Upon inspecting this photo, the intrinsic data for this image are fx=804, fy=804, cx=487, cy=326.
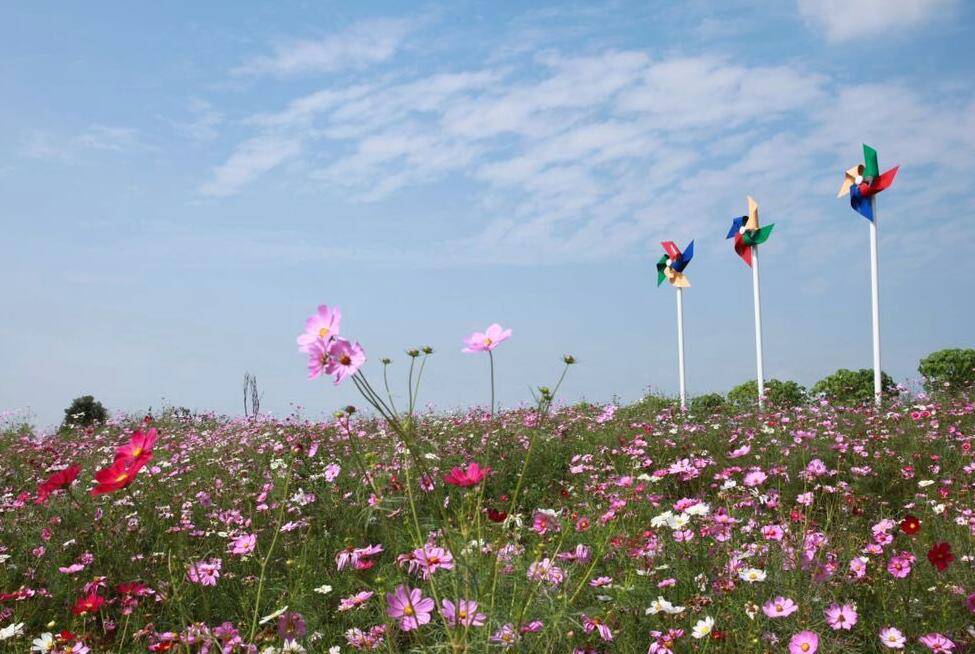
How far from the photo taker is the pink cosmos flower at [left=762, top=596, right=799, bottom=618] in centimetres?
254

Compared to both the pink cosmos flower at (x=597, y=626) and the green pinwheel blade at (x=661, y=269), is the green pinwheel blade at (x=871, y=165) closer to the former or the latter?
the green pinwheel blade at (x=661, y=269)

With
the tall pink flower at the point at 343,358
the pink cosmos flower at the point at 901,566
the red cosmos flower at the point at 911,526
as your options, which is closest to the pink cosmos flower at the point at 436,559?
the tall pink flower at the point at 343,358

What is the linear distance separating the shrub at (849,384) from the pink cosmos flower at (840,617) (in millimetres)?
13690

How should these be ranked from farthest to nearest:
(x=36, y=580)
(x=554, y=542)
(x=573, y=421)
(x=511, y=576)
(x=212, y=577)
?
(x=573, y=421) → (x=36, y=580) → (x=554, y=542) → (x=212, y=577) → (x=511, y=576)

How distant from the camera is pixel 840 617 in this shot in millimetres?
2627

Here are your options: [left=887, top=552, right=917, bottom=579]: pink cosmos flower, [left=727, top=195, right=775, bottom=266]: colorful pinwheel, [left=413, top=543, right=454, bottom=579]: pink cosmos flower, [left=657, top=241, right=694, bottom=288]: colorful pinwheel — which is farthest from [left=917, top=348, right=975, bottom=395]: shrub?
[left=413, top=543, right=454, bottom=579]: pink cosmos flower

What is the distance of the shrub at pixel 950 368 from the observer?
1462 centimetres

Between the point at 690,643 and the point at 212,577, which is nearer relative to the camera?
the point at 690,643

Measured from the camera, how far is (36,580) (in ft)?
13.6

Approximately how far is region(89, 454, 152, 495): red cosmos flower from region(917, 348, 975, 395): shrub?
587 inches

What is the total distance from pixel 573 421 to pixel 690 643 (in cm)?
582

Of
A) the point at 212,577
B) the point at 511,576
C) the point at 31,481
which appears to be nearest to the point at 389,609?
the point at 511,576

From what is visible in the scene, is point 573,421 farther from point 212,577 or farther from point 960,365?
point 960,365

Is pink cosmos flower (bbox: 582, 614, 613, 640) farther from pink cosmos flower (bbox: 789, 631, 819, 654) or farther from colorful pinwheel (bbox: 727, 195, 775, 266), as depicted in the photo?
colorful pinwheel (bbox: 727, 195, 775, 266)
